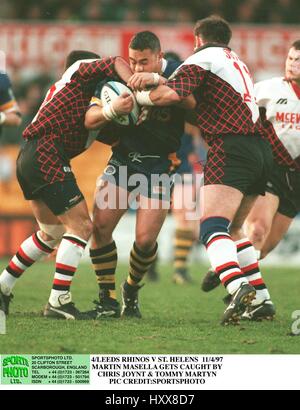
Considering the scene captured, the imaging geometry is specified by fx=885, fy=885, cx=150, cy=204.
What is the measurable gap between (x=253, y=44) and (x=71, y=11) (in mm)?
3391

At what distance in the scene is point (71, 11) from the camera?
15719 millimetres

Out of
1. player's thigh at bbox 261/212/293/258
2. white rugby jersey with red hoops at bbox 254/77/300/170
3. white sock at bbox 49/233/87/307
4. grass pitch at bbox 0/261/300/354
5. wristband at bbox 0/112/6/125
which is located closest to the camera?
grass pitch at bbox 0/261/300/354

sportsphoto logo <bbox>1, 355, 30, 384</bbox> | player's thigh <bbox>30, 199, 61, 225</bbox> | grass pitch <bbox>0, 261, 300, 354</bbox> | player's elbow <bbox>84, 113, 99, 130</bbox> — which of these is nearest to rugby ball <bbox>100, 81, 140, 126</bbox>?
player's elbow <bbox>84, 113, 99, 130</bbox>

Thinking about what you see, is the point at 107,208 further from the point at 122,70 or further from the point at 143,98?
the point at 122,70

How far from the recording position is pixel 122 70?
6.13 m

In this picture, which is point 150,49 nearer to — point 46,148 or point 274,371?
point 46,148

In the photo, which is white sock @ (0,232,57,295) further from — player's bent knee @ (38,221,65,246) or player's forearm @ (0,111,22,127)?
player's forearm @ (0,111,22,127)

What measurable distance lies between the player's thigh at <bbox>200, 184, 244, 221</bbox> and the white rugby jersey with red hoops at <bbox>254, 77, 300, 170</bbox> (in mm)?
1247

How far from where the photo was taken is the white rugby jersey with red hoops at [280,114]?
714 cm

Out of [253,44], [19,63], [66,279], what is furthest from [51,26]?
[66,279]

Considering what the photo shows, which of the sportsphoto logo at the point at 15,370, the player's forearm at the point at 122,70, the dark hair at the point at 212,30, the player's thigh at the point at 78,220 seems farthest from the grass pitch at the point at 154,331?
the dark hair at the point at 212,30

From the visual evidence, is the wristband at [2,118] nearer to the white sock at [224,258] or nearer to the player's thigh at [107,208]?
the player's thigh at [107,208]

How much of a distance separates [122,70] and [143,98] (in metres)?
0.26

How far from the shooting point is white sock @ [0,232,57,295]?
22.1ft
